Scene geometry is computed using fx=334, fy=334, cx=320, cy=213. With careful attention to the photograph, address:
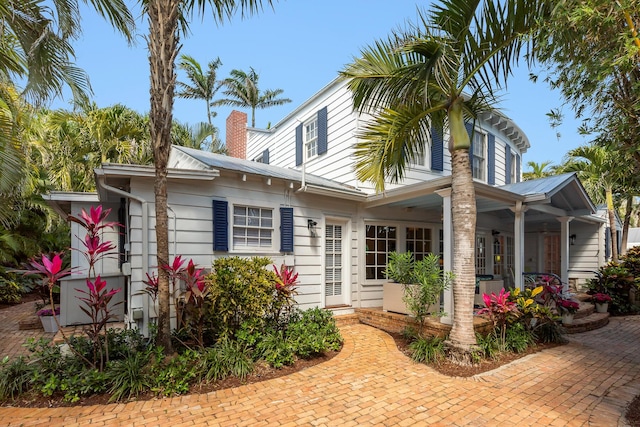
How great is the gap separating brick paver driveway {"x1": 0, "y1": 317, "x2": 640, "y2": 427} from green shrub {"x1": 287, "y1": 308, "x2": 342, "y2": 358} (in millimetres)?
393

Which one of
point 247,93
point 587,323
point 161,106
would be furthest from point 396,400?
point 247,93

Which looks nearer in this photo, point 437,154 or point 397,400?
point 397,400

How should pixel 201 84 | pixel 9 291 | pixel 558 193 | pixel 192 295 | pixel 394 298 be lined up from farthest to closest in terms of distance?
pixel 201 84, pixel 9 291, pixel 558 193, pixel 394 298, pixel 192 295

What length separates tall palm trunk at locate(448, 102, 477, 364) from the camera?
5.25m

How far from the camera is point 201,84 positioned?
20.7m

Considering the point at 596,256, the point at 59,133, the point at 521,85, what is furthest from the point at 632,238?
the point at 59,133

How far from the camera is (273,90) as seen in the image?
23859 millimetres

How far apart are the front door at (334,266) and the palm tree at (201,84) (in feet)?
50.8

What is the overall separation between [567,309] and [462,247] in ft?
14.0

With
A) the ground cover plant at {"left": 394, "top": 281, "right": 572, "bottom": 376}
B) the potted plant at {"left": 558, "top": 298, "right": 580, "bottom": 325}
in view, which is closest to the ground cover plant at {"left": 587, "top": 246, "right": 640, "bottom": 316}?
the potted plant at {"left": 558, "top": 298, "right": 580, "bottom": 325}

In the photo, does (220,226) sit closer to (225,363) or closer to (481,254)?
(225,363)

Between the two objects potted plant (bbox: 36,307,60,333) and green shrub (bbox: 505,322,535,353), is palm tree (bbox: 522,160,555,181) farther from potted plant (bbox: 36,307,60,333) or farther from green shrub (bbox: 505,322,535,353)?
potted plant (bbox: 36,307,60,333)

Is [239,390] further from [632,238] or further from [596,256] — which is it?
[632,238]

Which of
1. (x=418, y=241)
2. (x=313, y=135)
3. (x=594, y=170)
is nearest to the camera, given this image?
(x=418, y=241)
